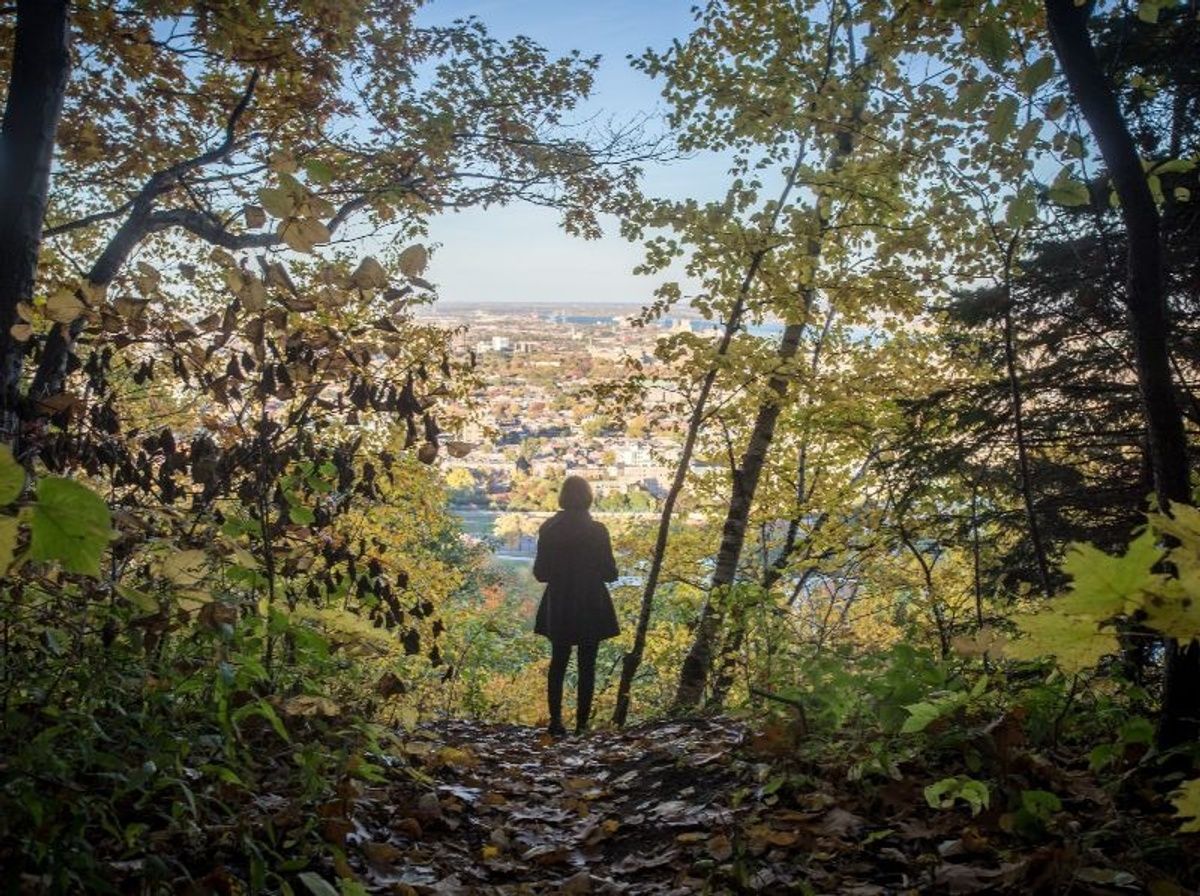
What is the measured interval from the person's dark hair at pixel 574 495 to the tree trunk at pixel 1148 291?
16.1ft

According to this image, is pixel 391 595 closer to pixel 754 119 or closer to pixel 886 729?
pixel 886 729

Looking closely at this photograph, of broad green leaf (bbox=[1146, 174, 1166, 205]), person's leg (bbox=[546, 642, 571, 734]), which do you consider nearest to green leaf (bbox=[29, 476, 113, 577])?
broad green leaf (bbox=[1146, 174, 1166, 205])

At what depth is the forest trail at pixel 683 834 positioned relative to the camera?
2.37 metres

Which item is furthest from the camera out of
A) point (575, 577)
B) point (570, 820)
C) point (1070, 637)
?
point (575, 577)

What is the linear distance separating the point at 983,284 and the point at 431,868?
7.32 m

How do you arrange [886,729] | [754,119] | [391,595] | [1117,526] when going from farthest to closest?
[754,119]
[1117,526]
[391,595]
[886,729]

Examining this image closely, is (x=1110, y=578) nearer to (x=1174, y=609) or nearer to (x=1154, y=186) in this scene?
(x=1174, y=609)

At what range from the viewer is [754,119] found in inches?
285

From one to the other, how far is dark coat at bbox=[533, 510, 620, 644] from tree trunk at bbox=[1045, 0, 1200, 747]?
15.9ft

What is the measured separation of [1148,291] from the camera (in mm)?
2498

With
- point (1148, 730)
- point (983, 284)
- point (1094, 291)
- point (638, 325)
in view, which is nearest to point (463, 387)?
point (638, 325)

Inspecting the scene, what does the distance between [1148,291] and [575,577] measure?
17.0 feet

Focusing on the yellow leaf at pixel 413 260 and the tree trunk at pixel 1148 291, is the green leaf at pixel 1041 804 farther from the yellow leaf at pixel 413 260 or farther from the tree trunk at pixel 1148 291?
the yellow leaf at pixel 413 260

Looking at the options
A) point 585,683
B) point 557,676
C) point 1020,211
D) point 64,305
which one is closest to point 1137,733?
point 1020,211
